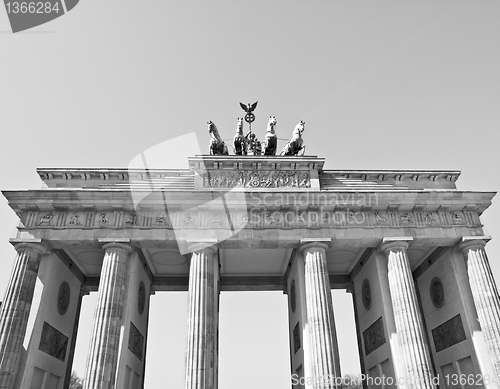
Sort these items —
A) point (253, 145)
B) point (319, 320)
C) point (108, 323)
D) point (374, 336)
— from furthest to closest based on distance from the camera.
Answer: point (253, 145)
point (374, 336)
point (319, 320)
point (108, 323)

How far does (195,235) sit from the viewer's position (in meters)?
19.4

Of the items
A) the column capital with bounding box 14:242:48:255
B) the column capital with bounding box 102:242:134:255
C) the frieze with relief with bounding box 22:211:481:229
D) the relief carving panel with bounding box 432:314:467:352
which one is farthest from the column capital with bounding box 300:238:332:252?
the column capital with bounding box 14:242:48:255

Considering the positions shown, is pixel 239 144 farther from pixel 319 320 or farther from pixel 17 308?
pixel 17 308

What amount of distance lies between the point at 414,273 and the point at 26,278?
2186 centimetres

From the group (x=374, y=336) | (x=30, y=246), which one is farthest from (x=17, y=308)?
(x=374, y=336)

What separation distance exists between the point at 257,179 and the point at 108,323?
10.1 m

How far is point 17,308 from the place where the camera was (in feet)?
57.3

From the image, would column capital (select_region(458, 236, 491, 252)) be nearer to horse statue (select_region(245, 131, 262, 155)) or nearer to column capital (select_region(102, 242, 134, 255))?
horse statue (select_region(245, 131, 262, 155))

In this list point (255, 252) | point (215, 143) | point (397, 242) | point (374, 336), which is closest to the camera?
point (397, 242)

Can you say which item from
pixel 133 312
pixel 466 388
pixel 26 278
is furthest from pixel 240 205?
pixel 466 388

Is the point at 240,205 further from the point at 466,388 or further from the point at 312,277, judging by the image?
the point at 466,388

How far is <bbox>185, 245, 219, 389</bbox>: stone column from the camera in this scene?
1641 cm

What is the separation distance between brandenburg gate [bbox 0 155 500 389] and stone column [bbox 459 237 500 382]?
0.21 feet

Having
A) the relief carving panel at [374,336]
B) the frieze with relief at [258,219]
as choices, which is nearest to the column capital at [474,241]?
the frieze with relief at [258,219]
